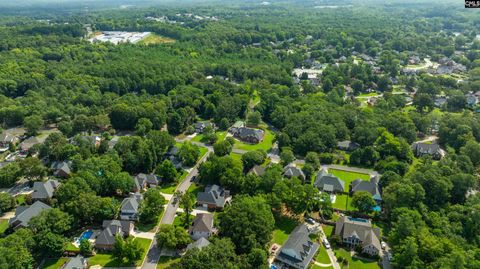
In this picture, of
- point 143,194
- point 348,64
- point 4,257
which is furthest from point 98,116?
point 348,64

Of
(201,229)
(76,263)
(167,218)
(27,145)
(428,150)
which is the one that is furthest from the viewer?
(27,145)

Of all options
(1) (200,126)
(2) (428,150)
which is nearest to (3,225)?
(1) (200,126)

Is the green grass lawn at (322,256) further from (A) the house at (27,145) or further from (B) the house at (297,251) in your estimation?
(A) the house at (27,145)

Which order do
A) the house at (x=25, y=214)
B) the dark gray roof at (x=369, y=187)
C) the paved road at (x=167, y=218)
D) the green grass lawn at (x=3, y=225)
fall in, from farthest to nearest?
the dark gray roof at (x=369, y=187)
the green grass lawn at (x=3, y=225)
the house at (x=25, y=214)
the paved road at (x=167, y=218)

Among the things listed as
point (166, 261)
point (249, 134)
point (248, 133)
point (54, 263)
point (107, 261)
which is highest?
point (248, 133)

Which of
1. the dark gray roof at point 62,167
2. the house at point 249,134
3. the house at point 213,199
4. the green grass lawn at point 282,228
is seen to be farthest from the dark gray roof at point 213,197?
the dark gray roof at point 62,167

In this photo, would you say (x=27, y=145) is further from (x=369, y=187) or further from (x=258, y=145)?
(x=369, y=187)

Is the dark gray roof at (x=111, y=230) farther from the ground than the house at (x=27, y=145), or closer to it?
closer to it
